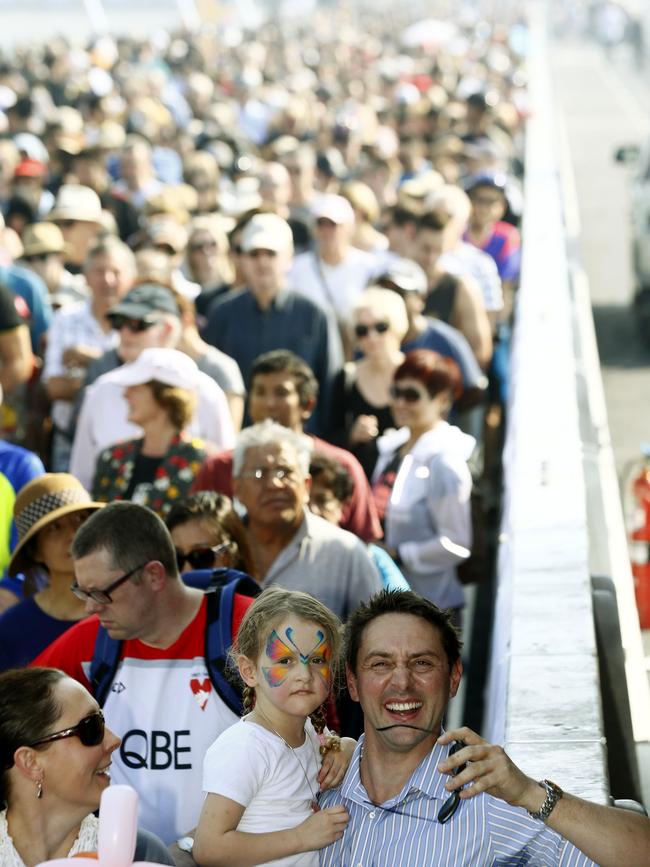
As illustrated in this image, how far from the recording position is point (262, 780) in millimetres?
4496

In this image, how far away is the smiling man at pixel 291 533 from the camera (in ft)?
21.1

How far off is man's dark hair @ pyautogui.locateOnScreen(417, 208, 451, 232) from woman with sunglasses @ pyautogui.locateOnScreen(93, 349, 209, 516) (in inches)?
140

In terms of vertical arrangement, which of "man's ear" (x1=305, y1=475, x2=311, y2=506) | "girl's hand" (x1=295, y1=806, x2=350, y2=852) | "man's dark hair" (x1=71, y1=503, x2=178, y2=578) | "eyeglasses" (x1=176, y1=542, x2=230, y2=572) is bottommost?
"girl's hand" (x1=295, y1=806, x2=350, y2=852)

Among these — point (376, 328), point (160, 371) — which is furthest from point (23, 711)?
point (376, 328)

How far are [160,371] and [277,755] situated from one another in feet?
12.5

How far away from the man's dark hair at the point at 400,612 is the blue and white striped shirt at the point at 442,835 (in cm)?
28

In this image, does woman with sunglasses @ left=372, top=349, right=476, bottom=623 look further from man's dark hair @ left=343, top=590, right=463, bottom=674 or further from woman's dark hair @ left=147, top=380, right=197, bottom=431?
man's dark hair @ left=343, top=590, right=463, bottom=674

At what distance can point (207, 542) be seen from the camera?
6.34 meters

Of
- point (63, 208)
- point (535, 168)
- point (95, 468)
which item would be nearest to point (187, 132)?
point (535, 168)

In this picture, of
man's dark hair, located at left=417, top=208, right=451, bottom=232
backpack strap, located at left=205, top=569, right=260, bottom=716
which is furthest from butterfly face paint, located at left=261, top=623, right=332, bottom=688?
man's dark hair, located at left=417, top=208, right=451, bottom=232

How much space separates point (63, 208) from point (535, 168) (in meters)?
11.1

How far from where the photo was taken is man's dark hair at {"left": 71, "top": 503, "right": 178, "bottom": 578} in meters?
5.26

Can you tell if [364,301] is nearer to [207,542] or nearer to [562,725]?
[207,542]

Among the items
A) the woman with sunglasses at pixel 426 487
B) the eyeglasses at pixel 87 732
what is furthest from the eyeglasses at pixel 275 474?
the eyeglasses at pixel 87 732
